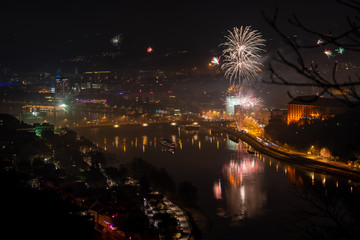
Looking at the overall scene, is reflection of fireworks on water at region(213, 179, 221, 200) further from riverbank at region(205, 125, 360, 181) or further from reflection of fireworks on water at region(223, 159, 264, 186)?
riverbank at region(205, 125, 360, 181)

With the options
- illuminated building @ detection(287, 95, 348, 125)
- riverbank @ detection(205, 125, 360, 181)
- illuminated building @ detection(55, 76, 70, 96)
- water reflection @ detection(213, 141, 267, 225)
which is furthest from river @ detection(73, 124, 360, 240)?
illuminated building @ detection(55, 76, 70, 96)

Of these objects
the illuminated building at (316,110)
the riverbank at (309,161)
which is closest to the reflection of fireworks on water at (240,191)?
the riverbank at (309,161)

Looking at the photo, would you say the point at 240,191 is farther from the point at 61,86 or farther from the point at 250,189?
the point at 61,86

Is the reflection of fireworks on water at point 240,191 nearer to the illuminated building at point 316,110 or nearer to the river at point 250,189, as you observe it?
the river at point 250,189

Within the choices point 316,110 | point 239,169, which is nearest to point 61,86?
point 316,110

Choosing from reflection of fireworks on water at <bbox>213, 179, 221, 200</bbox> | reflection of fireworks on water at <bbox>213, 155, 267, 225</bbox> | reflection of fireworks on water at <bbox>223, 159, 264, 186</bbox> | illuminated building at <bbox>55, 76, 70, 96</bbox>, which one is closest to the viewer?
reflection of fireworks on water at <bbox>213, 155, 267, 225</bbox>

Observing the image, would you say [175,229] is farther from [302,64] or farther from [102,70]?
[102,70]
